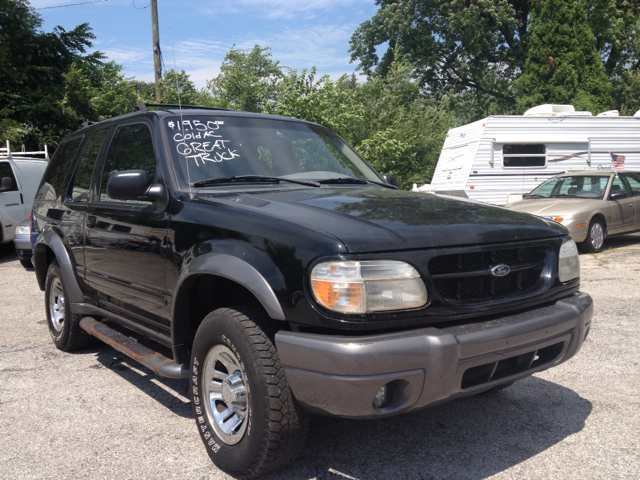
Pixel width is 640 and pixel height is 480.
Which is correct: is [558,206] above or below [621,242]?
above

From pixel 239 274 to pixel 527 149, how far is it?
13.0 meters

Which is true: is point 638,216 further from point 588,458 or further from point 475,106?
point 475,106

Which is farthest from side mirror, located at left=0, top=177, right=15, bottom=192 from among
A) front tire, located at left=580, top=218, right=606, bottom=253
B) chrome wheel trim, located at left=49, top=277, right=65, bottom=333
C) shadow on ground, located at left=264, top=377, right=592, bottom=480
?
front tire, located at left=580, top=218, right=606, bottom=253

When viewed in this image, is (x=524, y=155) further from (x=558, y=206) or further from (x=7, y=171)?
(x=7, y=171)

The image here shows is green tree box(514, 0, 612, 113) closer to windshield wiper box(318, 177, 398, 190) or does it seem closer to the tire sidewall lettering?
windshield wiper box(318, 177, 398, 190)

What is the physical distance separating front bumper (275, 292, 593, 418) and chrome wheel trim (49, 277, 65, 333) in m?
3.19

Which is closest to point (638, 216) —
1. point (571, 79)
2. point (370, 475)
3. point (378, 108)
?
point (378, 108)

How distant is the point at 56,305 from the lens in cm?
502

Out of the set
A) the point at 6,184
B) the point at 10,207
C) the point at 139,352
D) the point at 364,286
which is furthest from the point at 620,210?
the point at 10,207

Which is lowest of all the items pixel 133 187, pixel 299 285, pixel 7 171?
pixel 299 285

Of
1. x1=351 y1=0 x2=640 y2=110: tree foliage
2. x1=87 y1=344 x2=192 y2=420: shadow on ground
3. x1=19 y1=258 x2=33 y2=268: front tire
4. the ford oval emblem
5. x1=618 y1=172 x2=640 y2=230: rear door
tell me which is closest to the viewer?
the ford oval emblem

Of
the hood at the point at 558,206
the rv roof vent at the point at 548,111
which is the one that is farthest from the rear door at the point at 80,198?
the rv roof vent at the point at 548,111

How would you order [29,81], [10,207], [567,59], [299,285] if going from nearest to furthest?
[299,285]
[10,207]
[29,81]
[567,59]

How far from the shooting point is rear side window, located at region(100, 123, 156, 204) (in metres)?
3.67
